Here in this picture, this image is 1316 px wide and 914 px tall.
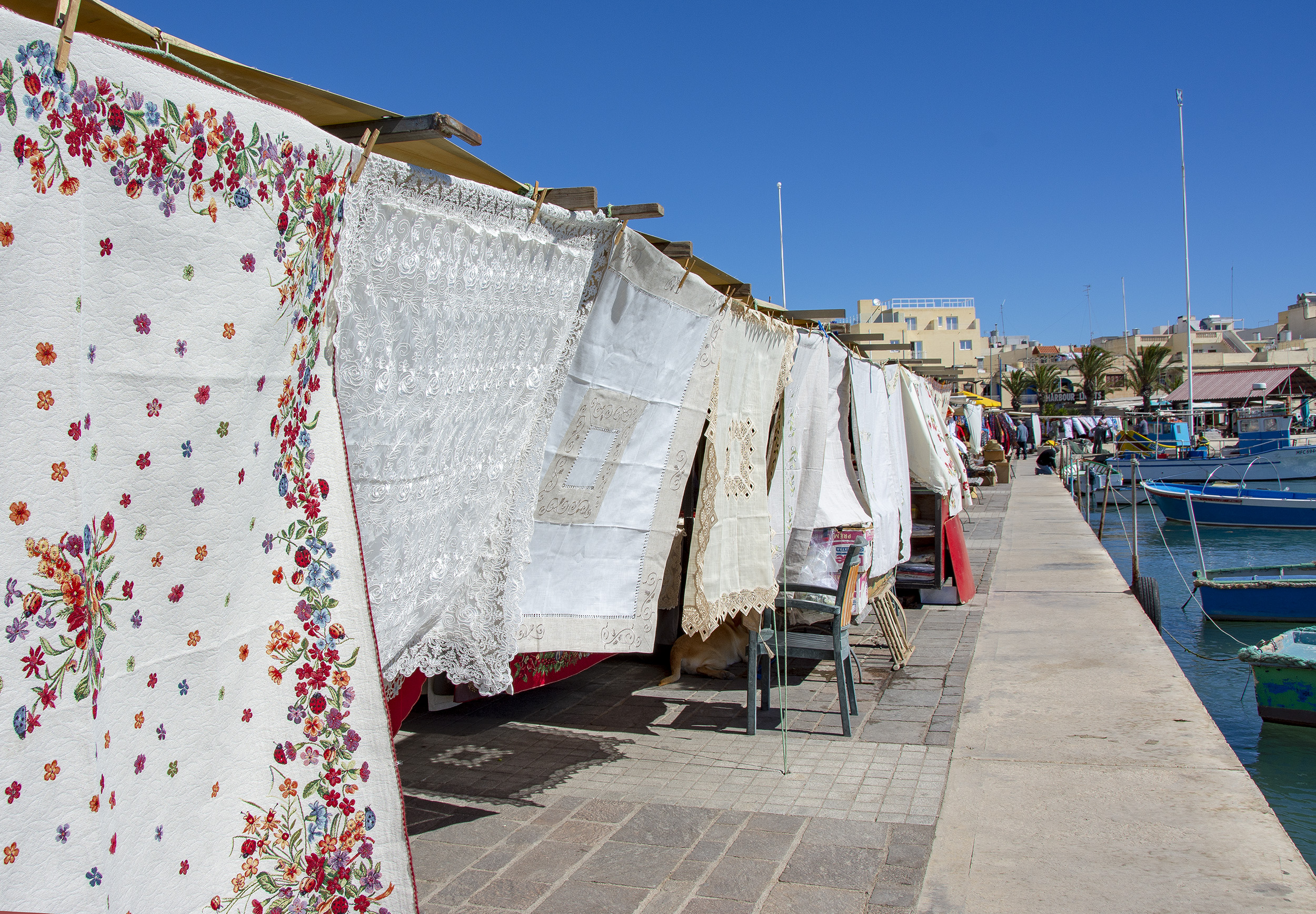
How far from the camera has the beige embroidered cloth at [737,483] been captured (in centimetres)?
450

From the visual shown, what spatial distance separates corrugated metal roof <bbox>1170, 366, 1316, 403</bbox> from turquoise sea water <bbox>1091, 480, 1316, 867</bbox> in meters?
27.2

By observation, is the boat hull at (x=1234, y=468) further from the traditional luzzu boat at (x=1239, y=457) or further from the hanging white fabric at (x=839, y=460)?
the hanging white fabric at (x=839, y=460)

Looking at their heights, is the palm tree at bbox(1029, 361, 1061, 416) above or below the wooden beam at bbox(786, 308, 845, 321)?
above

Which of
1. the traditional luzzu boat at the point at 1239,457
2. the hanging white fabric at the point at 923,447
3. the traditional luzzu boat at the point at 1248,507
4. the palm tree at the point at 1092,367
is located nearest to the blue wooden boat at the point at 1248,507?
the traditional luzzu boat at the point at 1248,507

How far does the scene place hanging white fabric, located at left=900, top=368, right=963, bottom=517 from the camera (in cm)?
866

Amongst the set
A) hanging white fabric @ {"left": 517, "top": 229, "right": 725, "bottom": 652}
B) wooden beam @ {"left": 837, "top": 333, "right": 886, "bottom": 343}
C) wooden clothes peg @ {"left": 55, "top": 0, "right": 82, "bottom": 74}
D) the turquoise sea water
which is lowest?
the turquoise sea water

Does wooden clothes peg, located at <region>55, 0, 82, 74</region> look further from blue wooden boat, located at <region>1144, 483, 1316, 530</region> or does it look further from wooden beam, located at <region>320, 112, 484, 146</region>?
blue wooden boat, located at <region>1144, 483, 1316, 530</region>

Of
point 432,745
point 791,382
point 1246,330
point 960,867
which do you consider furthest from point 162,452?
point 1246,330

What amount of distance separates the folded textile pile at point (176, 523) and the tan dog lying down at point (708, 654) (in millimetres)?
4429

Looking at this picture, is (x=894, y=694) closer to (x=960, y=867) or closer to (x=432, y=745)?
(x=960, y=867)

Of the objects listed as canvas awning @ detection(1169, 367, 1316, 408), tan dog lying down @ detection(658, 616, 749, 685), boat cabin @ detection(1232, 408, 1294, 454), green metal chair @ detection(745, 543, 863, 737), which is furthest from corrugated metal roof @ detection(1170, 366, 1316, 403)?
green metal chair @ detection(745, 543, 863, 737)

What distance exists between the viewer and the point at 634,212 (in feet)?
10.9

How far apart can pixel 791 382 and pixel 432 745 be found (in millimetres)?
2973

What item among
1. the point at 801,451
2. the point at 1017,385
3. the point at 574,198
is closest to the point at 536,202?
the point at 574,198
